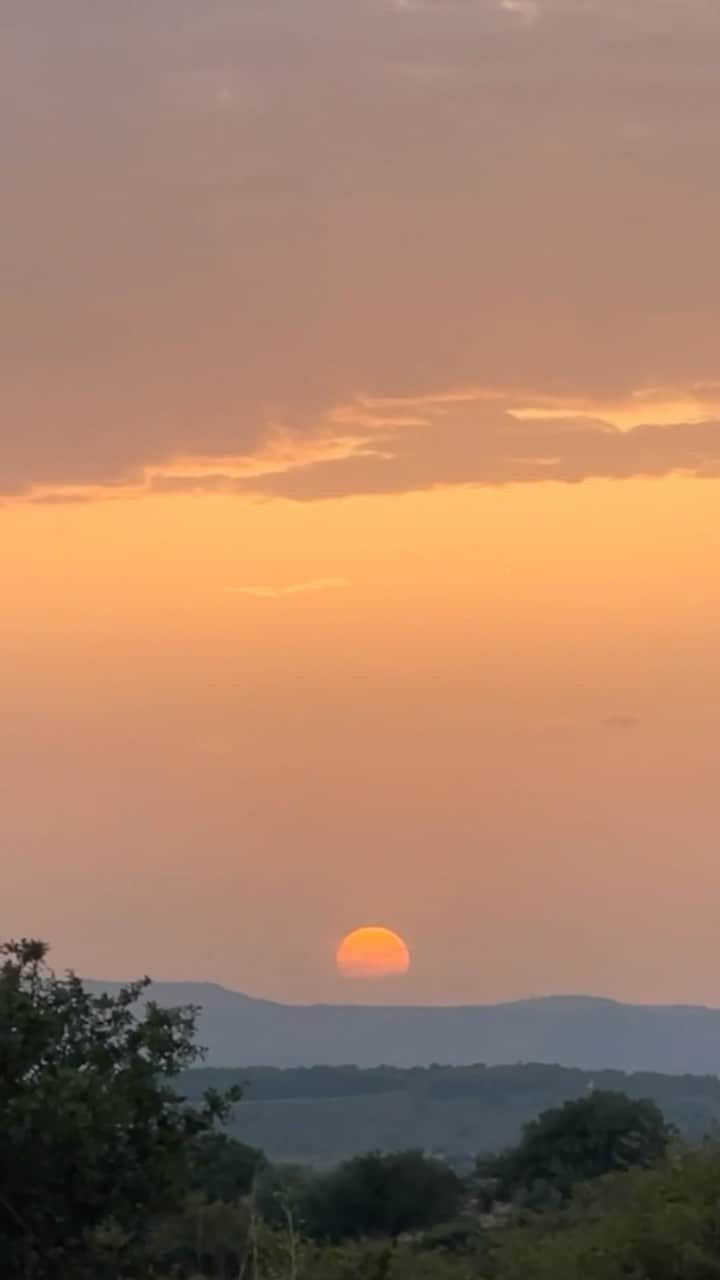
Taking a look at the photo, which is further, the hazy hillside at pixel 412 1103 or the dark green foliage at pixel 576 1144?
the hazy hillside at pixel 412 1103

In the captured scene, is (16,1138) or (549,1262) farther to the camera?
(549,1262)

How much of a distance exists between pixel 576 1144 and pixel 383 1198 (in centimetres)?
359

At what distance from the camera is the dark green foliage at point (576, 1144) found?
1371 inches

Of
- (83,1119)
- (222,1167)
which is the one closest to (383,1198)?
(222,1167)

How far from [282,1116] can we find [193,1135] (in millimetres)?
92629

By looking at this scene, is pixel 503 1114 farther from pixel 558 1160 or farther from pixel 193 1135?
pixel 193 1135

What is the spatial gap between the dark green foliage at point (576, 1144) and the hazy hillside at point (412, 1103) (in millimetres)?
48630

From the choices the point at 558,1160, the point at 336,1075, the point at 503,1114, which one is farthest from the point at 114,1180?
the point at 336,1075

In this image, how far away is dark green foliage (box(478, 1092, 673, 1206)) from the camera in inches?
1371

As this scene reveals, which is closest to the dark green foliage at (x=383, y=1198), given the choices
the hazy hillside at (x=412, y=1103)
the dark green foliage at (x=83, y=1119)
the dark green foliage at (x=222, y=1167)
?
the dark green foliage at (x=222, y=1167)

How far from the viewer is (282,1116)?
112 meters

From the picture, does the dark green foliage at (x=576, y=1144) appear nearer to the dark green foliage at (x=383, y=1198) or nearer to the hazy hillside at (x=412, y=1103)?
the dark green foliage at (x=383, y=1198)

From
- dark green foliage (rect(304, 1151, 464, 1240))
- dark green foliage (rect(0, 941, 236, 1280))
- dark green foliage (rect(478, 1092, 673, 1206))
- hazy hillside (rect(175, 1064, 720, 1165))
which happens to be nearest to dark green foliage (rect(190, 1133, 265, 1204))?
dark green foliage (rect(0, 941, 236, 1280))

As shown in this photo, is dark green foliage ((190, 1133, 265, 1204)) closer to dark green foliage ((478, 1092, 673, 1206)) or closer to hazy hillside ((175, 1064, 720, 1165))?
dark green foliage ((478, 1092, 673, 1206))
